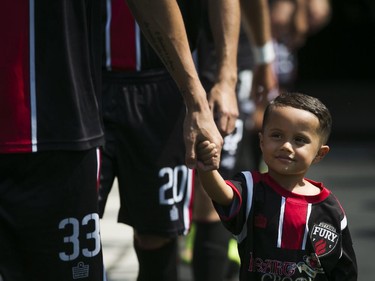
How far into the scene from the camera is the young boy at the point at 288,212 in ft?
11.1

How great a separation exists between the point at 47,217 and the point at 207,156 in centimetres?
49

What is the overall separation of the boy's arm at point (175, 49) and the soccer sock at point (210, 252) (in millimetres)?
1604

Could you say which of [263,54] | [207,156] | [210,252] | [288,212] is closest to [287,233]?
[288,212]

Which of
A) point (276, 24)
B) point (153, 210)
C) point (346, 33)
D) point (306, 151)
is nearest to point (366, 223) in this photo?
point (276, 24)

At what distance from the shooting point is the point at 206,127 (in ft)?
10.9

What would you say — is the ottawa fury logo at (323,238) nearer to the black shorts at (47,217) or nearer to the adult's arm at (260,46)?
the black shorts at (47,217)

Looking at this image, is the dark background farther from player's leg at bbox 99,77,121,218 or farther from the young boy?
the young boy

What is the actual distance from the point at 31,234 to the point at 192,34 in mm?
1207

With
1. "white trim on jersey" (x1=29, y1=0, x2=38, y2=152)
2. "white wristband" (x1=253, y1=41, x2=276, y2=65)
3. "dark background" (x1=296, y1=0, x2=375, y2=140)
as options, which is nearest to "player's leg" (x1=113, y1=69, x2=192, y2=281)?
"white trim on jersey" (x1=29, y1=0, x2=38, y2=152)

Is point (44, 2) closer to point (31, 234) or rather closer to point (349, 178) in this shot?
point (31, 234)

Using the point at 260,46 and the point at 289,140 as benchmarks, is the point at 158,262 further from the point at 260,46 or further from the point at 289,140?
the point at 260,46

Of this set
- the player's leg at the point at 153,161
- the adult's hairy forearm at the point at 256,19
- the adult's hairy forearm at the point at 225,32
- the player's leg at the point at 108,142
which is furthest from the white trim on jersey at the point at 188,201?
the adult's hairy forearm at the point at 256,19

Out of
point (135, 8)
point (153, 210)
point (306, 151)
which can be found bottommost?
point (153, 210)

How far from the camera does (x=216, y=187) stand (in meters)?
3.36
